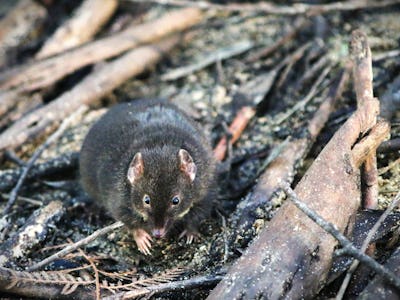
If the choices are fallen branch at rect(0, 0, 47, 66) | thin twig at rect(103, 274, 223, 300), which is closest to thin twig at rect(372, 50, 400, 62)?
thin twig at rect(103, 274, 223, 300)

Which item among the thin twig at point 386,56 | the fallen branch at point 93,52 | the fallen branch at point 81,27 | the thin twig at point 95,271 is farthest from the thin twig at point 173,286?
the fallen branch at point 81,27

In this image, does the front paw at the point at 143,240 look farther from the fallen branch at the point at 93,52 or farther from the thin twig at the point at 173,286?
the fallen branch at the point at 93,52

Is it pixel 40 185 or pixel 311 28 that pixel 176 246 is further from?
pixel 311 28

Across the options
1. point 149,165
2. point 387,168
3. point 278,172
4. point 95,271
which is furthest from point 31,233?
point 387,168

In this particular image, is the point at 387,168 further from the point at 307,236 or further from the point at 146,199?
the point at 146,199

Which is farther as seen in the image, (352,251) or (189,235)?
(189,235)
